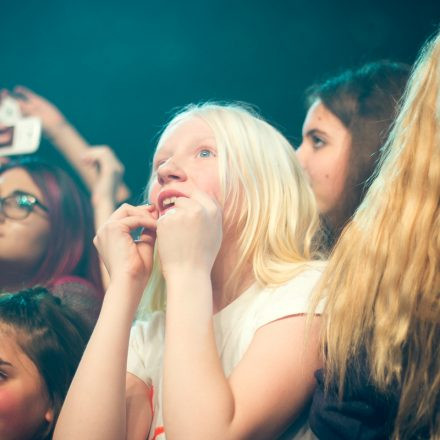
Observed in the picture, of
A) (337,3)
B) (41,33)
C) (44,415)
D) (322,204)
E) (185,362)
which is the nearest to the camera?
(185,362)

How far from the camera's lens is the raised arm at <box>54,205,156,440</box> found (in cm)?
108

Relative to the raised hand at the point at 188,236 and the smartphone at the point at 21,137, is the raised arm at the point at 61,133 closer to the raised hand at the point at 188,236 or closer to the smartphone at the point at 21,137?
the smartphone at the point at 21,137

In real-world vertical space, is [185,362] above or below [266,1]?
below

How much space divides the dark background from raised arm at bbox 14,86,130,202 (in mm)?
28

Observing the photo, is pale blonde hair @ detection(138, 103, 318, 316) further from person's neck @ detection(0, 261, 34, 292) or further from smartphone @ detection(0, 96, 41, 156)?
smartphone @ detection(0, 96, 41, 156)

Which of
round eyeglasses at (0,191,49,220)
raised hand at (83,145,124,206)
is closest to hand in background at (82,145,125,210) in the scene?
raised hand at (83,145,124,206)

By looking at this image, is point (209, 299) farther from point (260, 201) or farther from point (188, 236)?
point (260, 201)

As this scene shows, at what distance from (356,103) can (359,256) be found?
88cm

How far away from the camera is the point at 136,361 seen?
1.35 metres

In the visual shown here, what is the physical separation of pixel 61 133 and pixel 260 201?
96cm

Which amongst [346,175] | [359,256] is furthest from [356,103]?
[359,256]

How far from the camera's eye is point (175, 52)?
207 centimetres

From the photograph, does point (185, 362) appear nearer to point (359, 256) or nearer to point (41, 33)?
point (359, 256)

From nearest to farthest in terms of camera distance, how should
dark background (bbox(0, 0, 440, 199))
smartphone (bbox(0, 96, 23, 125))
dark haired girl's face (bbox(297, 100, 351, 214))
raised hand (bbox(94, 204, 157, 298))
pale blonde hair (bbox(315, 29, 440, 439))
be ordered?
pale blonde hair (bbox(315, 29, 440, 439))
raised hand (bbox(94, 204, 157, 298))
dark haired girl's face (bbox(297, 100, 351, 214))
dark background (bbox(0, 0, 440, 199))
smartphone (bbox(0, 96, 23, 125))
